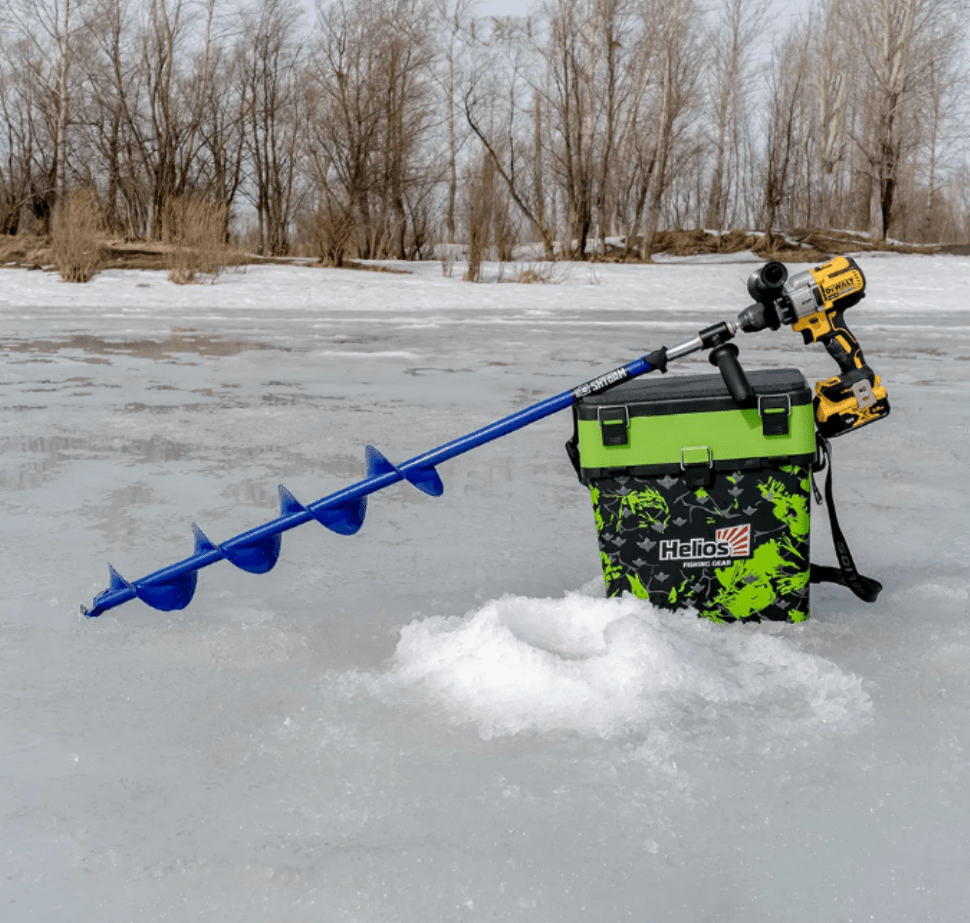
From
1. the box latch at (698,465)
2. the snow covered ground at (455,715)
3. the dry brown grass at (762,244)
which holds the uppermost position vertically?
the dry brown grass at (762,244)

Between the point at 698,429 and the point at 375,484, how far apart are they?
614 mm

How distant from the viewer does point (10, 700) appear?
1.74m

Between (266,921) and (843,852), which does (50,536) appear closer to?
(266,921)

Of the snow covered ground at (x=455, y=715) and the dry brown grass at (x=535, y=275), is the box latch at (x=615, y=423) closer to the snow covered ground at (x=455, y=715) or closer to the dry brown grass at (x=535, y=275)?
the snow covered ground at (x=455, y=715)

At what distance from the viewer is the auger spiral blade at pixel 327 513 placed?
1.93 meters

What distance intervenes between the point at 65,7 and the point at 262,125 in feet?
17.3

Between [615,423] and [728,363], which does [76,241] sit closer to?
[615,423]

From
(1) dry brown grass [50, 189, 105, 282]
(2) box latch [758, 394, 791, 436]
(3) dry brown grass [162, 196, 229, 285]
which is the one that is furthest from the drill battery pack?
(1) dry brown grass [50, 189, 105, 282]

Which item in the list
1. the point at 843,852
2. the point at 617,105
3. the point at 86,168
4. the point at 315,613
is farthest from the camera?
the point at 86,168

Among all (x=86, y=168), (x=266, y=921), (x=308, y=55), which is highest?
(x=308, y=55)

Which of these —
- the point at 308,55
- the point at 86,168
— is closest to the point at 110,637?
the point at 308,55

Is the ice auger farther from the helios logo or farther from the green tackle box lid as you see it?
the helios logo

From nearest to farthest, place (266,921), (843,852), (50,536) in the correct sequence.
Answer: (266,921) < (843,852) < (50,536)

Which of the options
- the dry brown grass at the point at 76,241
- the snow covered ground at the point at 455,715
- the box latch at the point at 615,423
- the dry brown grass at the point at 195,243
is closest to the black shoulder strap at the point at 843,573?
the snow covered ground at the point at 455,715
